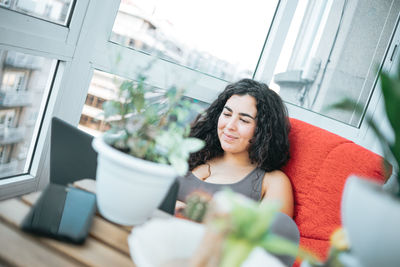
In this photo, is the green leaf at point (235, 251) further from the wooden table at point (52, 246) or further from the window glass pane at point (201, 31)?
the window glass pane at point (201, 31)

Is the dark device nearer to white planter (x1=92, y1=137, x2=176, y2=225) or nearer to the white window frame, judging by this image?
white planter (x1=92, y1=137, x2=176, y2=225)

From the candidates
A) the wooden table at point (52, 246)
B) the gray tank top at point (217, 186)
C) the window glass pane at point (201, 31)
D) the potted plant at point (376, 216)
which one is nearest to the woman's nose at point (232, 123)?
the gray tank top at point (217, 186)

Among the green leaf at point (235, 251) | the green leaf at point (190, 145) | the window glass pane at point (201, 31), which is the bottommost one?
the green leaf at point (235, 251)

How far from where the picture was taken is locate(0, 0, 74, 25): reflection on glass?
1.34 metres

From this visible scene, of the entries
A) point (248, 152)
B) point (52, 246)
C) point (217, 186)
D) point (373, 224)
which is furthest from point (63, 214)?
point (248, 152)

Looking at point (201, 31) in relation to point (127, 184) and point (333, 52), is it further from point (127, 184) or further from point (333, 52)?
point (127, 184)

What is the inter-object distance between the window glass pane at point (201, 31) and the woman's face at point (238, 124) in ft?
1.58

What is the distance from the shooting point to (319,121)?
89.4 inches

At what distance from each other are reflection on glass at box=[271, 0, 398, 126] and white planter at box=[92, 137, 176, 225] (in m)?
1.63

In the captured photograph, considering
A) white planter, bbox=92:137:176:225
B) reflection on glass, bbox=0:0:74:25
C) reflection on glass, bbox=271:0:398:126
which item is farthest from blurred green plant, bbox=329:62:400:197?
reflection on glass, bbox=271:0:398:126

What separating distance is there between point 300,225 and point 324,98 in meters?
1.16

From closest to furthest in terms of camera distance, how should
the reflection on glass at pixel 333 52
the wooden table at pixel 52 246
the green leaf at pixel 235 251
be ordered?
1. the green leaf at pixel 235 251
2. the wooden table at pixel 52 246
3. the reflection on glass at pixel 333 52

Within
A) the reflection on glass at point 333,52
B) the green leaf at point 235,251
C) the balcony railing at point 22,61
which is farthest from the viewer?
the reflection on glass at point 333,52

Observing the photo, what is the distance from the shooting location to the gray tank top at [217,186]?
5.00ft
